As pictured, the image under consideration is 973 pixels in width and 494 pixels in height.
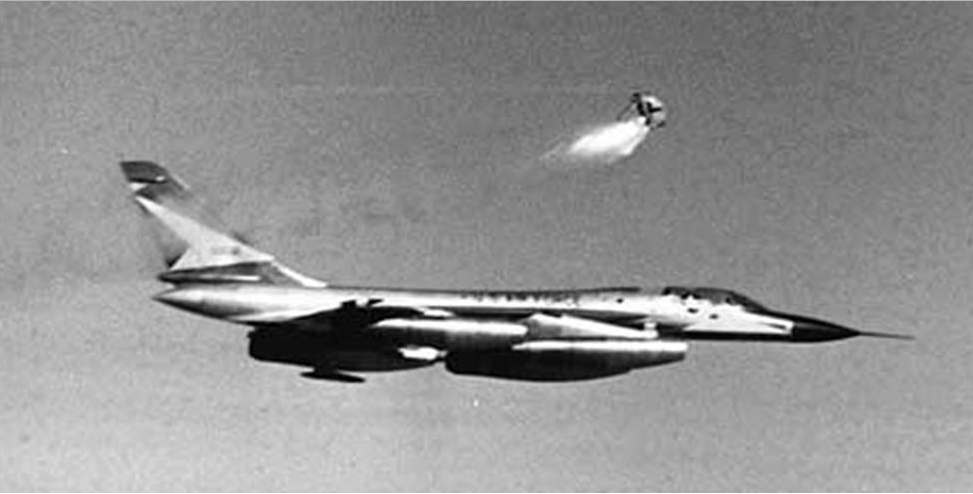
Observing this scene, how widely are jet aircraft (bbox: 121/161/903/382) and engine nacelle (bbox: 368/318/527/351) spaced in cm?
1

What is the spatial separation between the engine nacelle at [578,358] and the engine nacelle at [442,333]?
660 millimetres

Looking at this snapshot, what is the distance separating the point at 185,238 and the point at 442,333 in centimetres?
408

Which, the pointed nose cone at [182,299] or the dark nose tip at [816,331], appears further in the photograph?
the dark nose tip at [816,331]

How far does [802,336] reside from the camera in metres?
28.5

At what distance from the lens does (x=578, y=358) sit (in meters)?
26.9

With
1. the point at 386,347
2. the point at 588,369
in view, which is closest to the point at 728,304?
the point at 588,369

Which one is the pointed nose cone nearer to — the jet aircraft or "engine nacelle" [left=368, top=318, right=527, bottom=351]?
the jet aircraft

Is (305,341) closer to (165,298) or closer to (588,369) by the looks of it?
(165,298)

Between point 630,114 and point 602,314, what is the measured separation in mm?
2936

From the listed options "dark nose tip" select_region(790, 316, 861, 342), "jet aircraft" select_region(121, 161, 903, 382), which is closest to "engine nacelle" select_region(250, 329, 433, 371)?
"jet aircraft" select_region(121, 161, 903, 382)

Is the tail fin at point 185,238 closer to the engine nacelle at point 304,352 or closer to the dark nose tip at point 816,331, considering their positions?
the engine nacelle at point 304,352

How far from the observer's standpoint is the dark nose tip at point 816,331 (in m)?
28.3

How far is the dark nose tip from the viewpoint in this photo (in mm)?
28344

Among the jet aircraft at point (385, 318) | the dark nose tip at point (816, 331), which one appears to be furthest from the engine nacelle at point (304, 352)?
the dark nose tip at point (816, 331)
